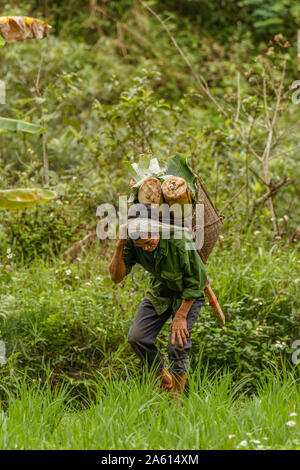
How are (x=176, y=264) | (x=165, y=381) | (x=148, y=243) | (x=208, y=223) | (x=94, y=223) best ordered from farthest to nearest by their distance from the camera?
(x=94, y=223)
(x=165, y=381)
(x=208, y=223)
(x=176, y=264)
(x=148, y=243)

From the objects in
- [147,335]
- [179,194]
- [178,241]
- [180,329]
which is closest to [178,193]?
[179,194]

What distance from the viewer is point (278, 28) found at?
11.6 m

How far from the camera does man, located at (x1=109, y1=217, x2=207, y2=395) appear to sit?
387 cm

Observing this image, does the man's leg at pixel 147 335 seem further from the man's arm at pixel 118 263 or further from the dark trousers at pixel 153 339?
the man's arm at pixel 118 263

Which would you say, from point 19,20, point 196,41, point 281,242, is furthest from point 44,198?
point 196,41

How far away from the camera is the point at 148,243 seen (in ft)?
12.4

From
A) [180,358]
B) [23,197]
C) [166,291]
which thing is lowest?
[180,358]

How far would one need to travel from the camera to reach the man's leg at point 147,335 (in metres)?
4.10

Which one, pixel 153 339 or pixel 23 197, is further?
pixel 153 339

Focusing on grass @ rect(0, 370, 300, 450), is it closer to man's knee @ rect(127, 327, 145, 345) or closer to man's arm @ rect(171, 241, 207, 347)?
man's knee @ rect(127, 327, 145, 345)

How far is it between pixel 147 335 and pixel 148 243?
2.24 ft

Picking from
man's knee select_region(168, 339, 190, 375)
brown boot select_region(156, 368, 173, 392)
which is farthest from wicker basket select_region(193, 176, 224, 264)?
brown boot select_region(156, 368, 173, 392)

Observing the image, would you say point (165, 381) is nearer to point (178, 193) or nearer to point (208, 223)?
point (208, 223)

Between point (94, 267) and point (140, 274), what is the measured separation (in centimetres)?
45
